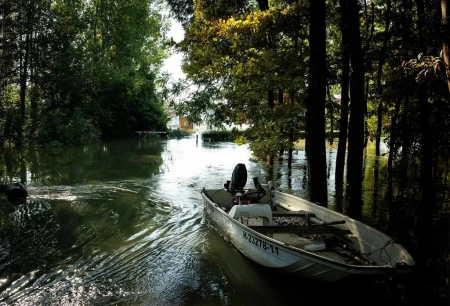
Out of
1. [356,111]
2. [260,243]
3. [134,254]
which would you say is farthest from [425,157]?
[134,254]

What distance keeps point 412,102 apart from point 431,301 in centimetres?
640

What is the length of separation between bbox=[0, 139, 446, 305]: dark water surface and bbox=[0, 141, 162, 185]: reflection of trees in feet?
2.22

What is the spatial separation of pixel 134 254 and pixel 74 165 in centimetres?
1285

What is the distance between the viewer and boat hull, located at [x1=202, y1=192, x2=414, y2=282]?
452 centimetres

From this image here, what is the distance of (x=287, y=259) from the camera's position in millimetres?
5234

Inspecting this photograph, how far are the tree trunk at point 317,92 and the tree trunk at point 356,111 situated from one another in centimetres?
65

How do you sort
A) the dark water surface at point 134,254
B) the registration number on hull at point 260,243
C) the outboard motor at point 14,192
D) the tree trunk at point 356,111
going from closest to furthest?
1. the dark water surface at point 134,254
2. the registration number on hull at point 260,243
3. the tree trunk at point 356,111
4. the outboard motor at point 14,192

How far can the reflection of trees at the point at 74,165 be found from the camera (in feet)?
49.5

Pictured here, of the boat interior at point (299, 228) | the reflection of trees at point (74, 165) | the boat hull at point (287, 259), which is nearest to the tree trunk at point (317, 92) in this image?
the boat interior at point (299, 228)

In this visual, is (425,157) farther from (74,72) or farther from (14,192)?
(74,72)

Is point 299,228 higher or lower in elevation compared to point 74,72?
lower

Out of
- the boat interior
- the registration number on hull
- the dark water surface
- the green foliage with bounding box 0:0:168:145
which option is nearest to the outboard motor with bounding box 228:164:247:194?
the boat interior

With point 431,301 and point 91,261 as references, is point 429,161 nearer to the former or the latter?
point 431,301

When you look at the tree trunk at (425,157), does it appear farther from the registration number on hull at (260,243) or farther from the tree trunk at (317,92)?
the registration number on hull at (260,243)
